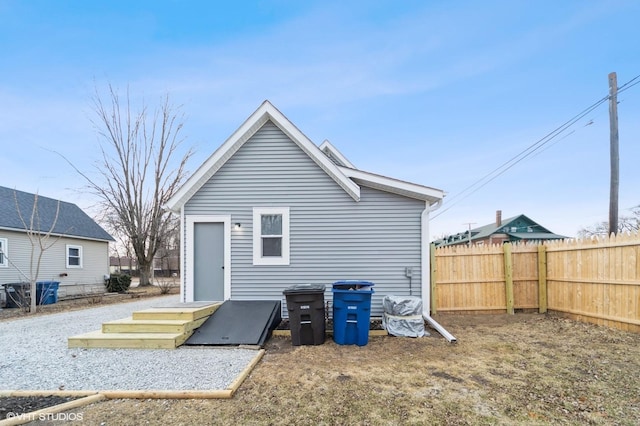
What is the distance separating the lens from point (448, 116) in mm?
13609

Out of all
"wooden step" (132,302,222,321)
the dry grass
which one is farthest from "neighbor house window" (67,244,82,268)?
the dry grass

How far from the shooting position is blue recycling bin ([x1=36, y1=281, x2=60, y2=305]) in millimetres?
11886

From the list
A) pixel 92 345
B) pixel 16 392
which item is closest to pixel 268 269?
pixel 92 345

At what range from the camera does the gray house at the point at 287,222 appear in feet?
22.8

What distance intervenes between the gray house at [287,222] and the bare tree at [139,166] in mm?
13145

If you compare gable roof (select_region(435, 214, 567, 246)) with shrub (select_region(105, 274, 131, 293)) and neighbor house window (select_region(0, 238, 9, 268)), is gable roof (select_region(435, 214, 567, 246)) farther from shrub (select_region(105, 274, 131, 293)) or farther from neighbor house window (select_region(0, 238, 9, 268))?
neighbor house window (select_region(0, 238, 9, 268))

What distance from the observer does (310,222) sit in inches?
278

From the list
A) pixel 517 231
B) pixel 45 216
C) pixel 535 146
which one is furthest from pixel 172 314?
pixel 517 231

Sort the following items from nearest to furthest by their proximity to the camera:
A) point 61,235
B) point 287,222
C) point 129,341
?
1. point 129,341
2. point 287,222
3. point 61,235

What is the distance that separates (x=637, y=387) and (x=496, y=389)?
1653mm

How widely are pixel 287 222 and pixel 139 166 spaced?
16.2 metres

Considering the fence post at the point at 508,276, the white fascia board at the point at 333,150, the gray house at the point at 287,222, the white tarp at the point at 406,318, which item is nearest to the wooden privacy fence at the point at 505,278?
the fence post at the point at 508,276

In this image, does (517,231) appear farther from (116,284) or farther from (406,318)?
(116,284)

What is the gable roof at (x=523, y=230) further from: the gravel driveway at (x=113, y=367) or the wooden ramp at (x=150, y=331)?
the gravel driveway at (x=113, y=367)
